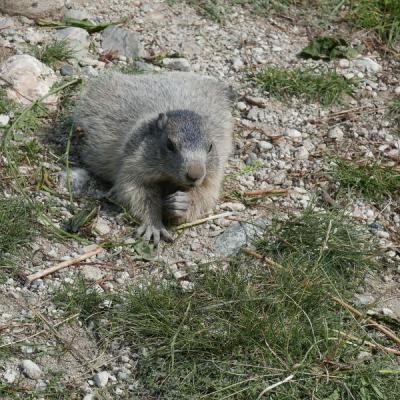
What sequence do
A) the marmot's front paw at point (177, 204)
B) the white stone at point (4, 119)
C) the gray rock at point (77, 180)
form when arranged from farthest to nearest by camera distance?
the white stone at point (4, 119) < the gray rock at point (77, 180) < the marmot's front paw at point (177, 204)

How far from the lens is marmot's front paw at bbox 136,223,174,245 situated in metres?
6.02

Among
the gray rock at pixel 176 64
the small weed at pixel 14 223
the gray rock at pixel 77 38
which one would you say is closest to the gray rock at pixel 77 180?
the small weed at pixel 14 223

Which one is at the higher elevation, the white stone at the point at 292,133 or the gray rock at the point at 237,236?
the gray rock at the point at 237,236

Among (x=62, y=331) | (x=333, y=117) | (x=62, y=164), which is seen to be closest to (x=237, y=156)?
(x=333, y=117)

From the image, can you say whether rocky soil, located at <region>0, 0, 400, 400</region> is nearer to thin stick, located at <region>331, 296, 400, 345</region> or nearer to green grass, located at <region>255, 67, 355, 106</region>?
green grass, located at <region>255, 67, 355, 106</region>

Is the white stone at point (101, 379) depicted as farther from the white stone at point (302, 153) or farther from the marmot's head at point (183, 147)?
the white stone at point (302, 153)

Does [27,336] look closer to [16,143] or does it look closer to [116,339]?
[116,339]

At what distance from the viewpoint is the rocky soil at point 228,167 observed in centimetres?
498

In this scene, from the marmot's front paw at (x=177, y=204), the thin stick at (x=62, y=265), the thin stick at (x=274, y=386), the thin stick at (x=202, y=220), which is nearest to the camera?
the thin stick at (x=274, y=386)

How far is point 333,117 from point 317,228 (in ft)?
6.57

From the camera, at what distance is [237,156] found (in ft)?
23.7

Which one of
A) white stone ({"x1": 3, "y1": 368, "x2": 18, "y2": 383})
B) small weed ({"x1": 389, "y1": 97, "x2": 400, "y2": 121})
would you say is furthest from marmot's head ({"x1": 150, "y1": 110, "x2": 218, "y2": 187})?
small weed ({"x1": 389, "y1": 97, "x2": 400, "y2": 121})

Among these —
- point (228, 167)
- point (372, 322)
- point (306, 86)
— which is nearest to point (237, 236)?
point (228, 167)

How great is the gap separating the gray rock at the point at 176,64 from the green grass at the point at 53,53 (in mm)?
920
